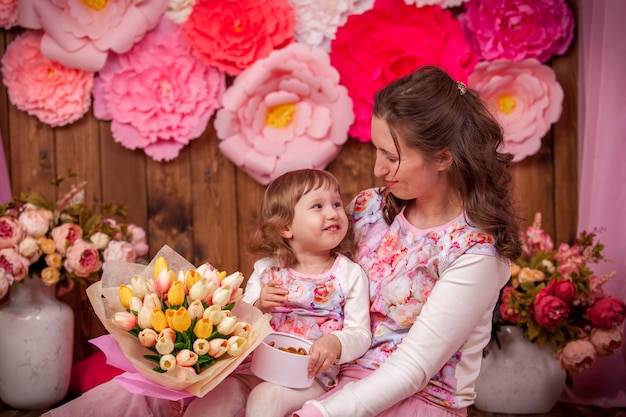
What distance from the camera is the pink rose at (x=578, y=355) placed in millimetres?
2188

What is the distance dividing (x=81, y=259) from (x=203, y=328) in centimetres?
111

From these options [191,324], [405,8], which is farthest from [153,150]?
[191,324]

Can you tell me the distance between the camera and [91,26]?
2545mm

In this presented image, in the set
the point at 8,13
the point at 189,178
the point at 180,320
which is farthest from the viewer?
the point at 189,178

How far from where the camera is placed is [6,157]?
105 inches

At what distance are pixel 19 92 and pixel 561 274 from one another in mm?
1903

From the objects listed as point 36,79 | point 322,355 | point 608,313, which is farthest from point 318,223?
point 36,79

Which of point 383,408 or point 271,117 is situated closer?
point 383,408

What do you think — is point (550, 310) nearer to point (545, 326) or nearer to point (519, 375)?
point (545, 326)

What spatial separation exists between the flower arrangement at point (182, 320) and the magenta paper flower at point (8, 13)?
1.54 m

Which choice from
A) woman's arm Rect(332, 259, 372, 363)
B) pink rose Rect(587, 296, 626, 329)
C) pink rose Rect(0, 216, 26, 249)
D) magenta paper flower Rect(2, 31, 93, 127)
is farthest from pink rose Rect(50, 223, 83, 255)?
pink rose Rect(587, 296, 626, 329)

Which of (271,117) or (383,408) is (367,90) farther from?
(383,408)

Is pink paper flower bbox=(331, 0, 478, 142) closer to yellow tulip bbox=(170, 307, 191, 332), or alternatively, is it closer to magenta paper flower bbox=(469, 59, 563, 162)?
magenta paper flower bbox=(469, 59, 563, 162)

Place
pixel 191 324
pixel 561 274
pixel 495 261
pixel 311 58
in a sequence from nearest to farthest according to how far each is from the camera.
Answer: pixel 191 324
pixel 495 261
pixel 561 274
pixel 311 58
